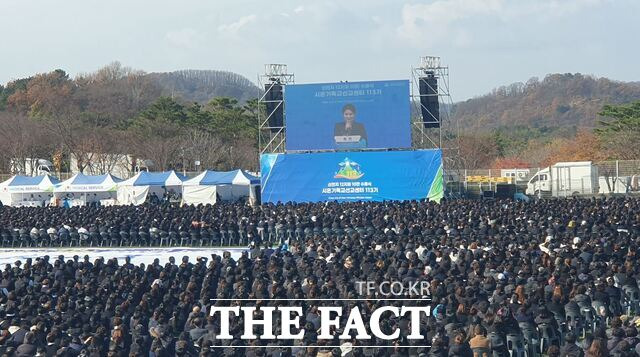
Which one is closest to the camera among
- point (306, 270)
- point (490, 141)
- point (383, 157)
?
point (306, 270)

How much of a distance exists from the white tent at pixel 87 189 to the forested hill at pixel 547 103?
3107 inches

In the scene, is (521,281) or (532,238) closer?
(521,281)

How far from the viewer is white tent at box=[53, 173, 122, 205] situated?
34.3m

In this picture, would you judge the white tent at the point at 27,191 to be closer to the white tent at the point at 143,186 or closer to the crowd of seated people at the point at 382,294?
the white tent at the point at 143,186

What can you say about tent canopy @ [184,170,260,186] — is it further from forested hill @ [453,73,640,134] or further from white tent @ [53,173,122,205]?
forested hill @ [453,73,640,134]

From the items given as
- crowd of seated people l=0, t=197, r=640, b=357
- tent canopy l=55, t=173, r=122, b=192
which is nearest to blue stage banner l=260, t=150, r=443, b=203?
tent canopy l=55, t=173, r=122, b=192

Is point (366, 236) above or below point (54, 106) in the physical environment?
below

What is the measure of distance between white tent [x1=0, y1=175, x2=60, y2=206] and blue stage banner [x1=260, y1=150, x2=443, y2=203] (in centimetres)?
908

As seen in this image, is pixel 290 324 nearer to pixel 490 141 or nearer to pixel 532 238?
pixel 532 238

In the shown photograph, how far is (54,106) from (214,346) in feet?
208

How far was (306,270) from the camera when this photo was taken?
1478cm

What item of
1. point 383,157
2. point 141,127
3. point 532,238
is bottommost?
point 532,238

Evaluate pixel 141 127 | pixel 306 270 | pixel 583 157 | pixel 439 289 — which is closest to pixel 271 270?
pixel 306 270

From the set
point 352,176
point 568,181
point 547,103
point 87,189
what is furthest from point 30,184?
point 547,103
